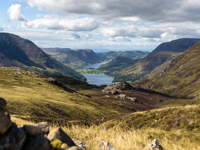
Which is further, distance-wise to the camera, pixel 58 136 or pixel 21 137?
pixel 58 136

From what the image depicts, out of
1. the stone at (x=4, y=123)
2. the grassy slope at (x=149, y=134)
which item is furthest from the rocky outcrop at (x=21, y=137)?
the grassy slope at (x=149, y=134)

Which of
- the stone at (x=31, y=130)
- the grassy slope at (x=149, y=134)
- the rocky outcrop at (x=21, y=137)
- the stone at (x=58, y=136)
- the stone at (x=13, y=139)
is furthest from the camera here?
the grassy slope at (x=149, y=134)

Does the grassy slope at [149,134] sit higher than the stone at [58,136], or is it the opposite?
the stone at [58,136]

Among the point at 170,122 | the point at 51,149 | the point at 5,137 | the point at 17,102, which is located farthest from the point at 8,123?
the point at 17,102

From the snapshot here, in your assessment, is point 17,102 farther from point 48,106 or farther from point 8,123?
point 8,123

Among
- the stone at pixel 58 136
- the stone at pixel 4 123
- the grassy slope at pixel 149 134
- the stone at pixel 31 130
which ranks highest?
the stone at pixel 4 123

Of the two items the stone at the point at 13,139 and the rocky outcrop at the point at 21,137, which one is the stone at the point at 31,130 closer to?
the rocky outcrop at the point at 21,137

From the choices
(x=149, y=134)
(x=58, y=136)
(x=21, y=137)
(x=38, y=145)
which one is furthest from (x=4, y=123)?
(x=149, y=134)

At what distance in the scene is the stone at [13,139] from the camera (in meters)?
4.78

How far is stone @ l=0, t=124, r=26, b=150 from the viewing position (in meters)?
4.78

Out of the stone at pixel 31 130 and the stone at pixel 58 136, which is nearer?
the stone at pixel 31 130

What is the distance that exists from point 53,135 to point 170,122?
21.5 m

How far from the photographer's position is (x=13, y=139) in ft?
16.7

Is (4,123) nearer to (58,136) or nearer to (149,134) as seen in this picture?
(58,136)
